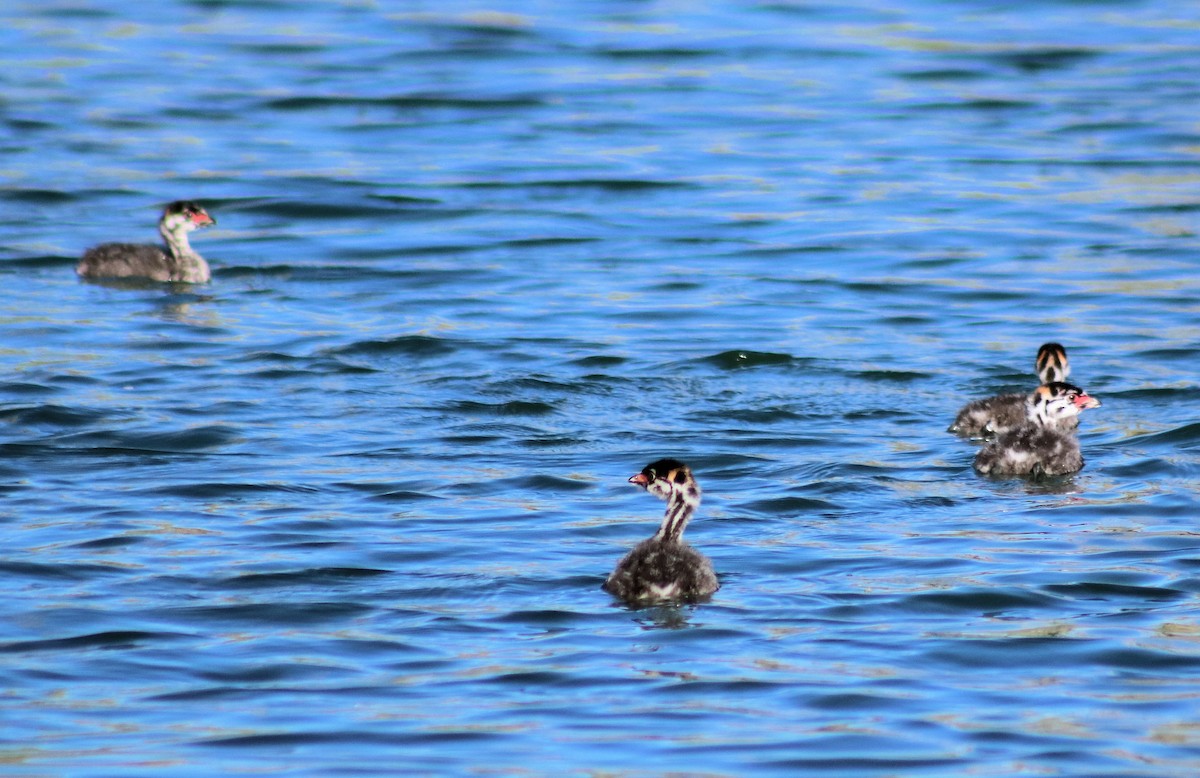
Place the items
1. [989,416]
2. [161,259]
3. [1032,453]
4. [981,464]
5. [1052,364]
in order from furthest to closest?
[161,259] → [1052,364] → [989,416] → [981,464] → [1032,453]

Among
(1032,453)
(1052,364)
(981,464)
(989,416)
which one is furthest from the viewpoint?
(1052,364)

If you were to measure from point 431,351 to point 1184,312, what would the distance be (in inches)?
239

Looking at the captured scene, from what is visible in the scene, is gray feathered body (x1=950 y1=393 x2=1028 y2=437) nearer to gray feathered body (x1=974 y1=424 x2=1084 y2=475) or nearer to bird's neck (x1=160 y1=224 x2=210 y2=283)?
gray feathered body (x1=974 y1=424 x2=1084 y2=475)

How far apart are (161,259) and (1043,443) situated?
901 cm

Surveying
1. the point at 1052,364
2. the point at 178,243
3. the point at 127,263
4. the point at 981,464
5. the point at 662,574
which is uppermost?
the point at 178,243

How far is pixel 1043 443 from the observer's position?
12445 mm

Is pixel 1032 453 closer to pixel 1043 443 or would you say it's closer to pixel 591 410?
pixel 1043 443

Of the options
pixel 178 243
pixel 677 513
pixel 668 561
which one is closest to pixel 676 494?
pixel 677 513

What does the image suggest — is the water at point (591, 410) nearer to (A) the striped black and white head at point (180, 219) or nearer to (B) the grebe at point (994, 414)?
(B) the grebe at point (994, 414)

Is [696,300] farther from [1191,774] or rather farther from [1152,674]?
[1191,774]

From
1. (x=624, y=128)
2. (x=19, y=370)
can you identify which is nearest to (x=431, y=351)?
(x=19, y=370)

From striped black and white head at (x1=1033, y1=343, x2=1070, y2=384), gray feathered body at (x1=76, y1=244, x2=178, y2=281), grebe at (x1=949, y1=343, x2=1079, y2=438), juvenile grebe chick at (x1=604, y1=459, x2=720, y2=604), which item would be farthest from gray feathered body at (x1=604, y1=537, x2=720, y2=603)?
gray feathered body at (x1=76, y1=244, x2=178, y2=281)

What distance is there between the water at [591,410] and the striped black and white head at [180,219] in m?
0.57

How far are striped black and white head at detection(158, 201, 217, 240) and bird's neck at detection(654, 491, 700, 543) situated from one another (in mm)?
9579
